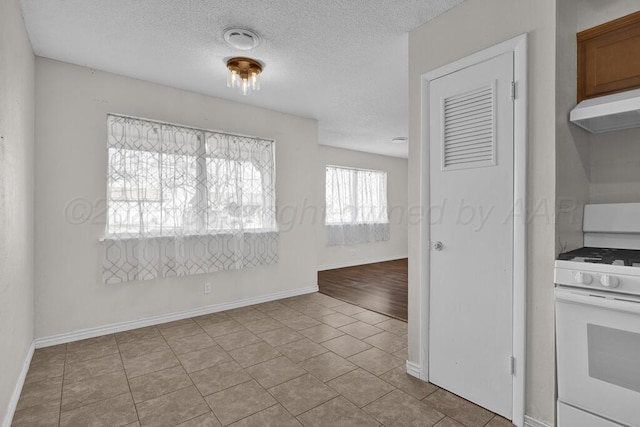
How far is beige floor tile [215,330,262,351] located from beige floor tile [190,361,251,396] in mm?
338

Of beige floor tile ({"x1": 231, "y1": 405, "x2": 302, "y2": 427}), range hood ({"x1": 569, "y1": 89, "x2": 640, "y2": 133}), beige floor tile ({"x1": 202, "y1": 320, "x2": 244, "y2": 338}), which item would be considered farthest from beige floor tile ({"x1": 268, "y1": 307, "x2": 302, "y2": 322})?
range hood ({"x1": 569, "y1": 89, "x2": 640, "y2": 133})

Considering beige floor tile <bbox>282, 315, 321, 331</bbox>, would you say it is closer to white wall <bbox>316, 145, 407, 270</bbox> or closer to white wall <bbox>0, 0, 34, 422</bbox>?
white wall <bbox>0, 0, 34, 422</bbox>

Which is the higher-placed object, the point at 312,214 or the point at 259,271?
the point at 312,214

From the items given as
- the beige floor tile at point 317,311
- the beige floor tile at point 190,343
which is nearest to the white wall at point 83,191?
the beige floor tile at point 190,343

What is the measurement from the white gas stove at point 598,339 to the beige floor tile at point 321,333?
6.08 ft

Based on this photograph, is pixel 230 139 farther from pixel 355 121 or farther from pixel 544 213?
pixel 544 213

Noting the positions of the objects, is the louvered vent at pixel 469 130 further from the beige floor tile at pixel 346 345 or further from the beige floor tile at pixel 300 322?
the beige floor tile at pixel 300 322

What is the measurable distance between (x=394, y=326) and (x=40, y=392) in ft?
9.56

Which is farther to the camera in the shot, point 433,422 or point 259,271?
point 259,271

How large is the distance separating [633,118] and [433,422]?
202cm

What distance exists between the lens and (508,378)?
183cm

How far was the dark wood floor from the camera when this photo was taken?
4.14m

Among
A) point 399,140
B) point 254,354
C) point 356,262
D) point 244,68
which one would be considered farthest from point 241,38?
point 356,262

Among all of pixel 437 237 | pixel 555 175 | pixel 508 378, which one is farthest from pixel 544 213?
pixel 508 378
